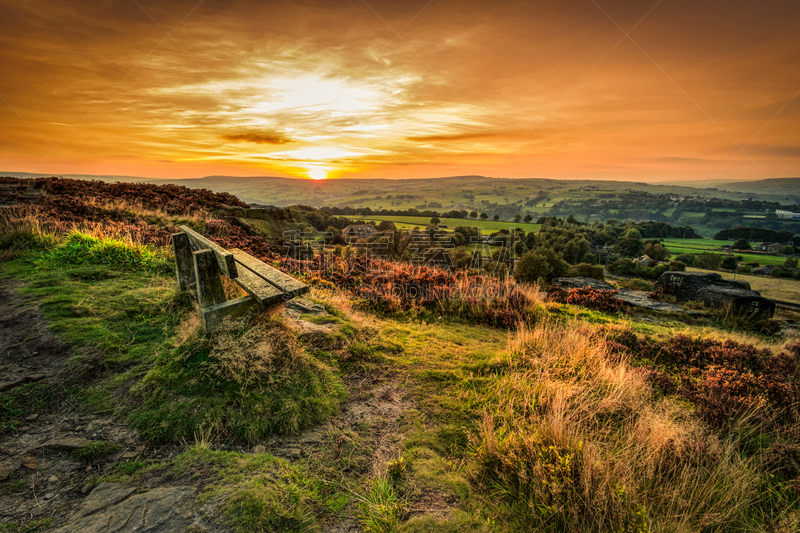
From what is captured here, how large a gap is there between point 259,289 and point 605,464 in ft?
14.4

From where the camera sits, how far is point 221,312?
13.0 ft

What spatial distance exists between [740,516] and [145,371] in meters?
6.43

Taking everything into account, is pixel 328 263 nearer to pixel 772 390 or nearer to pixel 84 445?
pixel 84 445

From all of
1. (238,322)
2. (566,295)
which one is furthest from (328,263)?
(566,295)

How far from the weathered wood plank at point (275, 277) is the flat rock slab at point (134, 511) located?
7.32 feet

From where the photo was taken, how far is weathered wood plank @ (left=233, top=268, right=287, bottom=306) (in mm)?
3818

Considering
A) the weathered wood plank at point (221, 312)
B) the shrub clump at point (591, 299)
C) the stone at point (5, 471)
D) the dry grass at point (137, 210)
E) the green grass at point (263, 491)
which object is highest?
the dry grass at point (137, 210)

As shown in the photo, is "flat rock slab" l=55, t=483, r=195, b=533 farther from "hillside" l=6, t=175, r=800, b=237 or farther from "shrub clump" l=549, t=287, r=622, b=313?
"hillside" l=6, t=175, r=800, b=237

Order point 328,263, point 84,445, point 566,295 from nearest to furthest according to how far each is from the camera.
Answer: point 84,445 < point 328,263 < point 566,295

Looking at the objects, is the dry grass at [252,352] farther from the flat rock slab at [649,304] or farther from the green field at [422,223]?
the green field at [422,223]

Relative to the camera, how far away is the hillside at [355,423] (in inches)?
96.8

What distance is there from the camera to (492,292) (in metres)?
9.00

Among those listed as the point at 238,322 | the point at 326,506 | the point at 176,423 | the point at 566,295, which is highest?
the point at 238,322

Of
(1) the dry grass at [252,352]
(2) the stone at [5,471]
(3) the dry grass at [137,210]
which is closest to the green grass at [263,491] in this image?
(1) the dry grass at [252,352]
